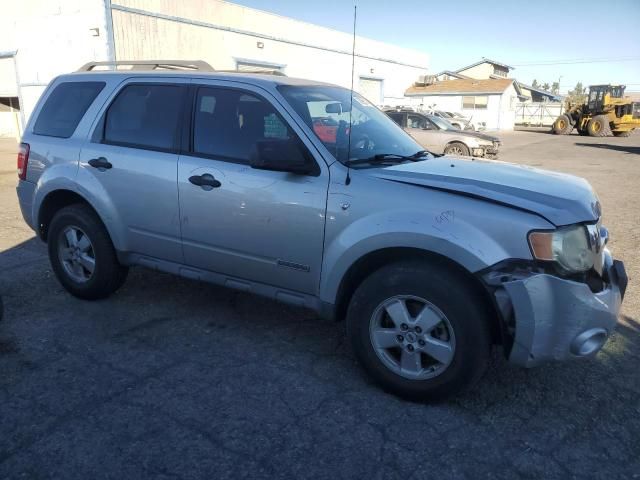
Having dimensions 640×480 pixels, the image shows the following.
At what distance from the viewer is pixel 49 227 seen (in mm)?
4465

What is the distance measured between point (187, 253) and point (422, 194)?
181 centimetres

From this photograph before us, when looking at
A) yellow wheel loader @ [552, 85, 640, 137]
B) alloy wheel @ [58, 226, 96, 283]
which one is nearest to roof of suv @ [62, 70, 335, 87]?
alloy wheel @ [58, 226, 96, 283]

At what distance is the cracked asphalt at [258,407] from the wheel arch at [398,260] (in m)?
0.51

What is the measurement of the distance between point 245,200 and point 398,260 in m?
1.08

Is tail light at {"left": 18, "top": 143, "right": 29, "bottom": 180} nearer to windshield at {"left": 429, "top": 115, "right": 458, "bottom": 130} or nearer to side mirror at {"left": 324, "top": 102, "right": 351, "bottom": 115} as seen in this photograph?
side mirror at {"left": 324, "top": 102, "right": 351, "bottom": 115}

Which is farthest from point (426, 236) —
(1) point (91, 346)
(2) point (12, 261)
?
(2) point (12, 261)

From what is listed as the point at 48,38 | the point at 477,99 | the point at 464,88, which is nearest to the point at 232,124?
the point at 48,38

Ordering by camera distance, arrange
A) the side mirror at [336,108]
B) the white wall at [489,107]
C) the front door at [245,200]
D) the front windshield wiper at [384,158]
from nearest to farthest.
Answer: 1. the front door at [245,200]
2. the front windshield wiper at [384,158]
3. the side mirror at [336,108]
4. the white wall at [489,107]

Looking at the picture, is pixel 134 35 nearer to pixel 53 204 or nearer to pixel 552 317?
pixel 53 204

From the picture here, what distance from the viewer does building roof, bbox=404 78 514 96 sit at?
39.9m

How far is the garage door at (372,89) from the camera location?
32.1m

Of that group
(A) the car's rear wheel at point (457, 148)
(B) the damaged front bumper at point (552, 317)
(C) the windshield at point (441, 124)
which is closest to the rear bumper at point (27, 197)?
(B) the damaged front bumper at point (552, 317)

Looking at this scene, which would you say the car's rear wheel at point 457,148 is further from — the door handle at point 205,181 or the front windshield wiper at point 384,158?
the door handle at point 205,181

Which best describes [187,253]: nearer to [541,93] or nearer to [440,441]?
[440,441]
